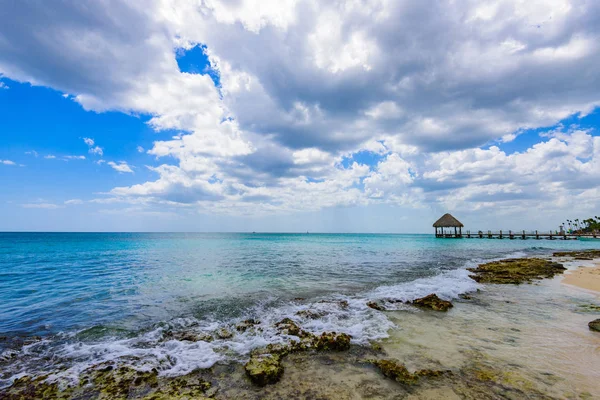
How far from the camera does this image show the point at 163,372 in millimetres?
5289

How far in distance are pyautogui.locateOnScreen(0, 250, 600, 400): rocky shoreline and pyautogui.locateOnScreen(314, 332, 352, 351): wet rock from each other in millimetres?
46

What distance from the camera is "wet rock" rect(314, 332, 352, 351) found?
6.23 meters

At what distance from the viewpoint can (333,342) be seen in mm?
6301

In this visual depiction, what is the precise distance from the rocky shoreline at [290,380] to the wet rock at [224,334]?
1.32 metres

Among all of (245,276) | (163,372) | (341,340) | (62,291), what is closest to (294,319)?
(341,340)

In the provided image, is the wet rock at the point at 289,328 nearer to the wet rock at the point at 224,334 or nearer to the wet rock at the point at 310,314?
the wet rock at the point at 310,314

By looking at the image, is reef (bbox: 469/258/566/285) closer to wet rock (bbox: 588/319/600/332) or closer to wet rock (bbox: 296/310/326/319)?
wet rock (bbox: 588/319/600/332)

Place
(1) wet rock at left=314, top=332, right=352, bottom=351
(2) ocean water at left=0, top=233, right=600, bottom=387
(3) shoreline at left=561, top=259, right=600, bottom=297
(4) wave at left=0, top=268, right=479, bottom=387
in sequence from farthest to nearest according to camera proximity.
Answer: (3) shoreline at left=561, top=259, right=600, bottom=297 < (1) wet rock at left=314, top=332, right=352, bottom=351 < (2) ocean water at left=0, top=233, right=600, bottom=387 < (4) wave at left=0, top=268, right=479, bottom=387

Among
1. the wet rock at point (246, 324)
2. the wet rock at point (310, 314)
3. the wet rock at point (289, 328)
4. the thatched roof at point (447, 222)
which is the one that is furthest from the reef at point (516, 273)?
the thatched roof at point (447, 222)

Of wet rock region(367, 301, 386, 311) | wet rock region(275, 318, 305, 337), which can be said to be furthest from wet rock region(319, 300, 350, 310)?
wet rock region(275, 318, 305, 337)

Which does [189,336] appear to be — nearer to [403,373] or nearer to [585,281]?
[403,373]

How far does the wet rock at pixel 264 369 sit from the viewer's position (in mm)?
4832

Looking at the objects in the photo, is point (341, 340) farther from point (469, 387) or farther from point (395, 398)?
point (469, 387)

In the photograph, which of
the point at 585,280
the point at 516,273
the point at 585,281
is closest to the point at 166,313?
the point at 516,273
